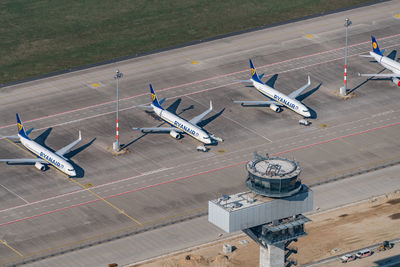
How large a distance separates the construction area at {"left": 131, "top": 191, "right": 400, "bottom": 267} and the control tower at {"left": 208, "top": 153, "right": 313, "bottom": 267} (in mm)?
24779

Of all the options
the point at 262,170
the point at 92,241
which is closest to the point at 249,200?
the point at 262,170

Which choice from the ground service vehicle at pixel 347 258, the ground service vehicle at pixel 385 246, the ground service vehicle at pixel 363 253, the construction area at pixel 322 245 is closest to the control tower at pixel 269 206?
the construction area at pixel 322 245

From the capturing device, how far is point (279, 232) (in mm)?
159000

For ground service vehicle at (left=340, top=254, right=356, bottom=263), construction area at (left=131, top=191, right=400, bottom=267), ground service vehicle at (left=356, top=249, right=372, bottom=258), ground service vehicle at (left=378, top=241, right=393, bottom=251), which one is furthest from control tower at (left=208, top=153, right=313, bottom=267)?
ground service vehicle at (left=378, top=241, right=393, bottom=251)

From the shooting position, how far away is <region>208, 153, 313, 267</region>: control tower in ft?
502

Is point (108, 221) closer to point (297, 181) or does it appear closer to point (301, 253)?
point (301, 253)

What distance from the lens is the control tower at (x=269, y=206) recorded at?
153000mm

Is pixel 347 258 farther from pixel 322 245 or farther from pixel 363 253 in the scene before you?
pixel 322 245

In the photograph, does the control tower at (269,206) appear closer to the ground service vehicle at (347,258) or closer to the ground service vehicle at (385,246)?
the ground service vehicle at (347,258)

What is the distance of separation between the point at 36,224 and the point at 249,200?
59160 millimetres

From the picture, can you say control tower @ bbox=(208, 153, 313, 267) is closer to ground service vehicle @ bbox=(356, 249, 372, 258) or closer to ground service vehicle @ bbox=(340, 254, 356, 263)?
ground service vehicle @ bbox=(340, 254, 356, 263)

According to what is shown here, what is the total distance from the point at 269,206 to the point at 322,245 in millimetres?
38435

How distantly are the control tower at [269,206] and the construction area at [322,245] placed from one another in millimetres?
24779

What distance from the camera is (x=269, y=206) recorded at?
15500cm
